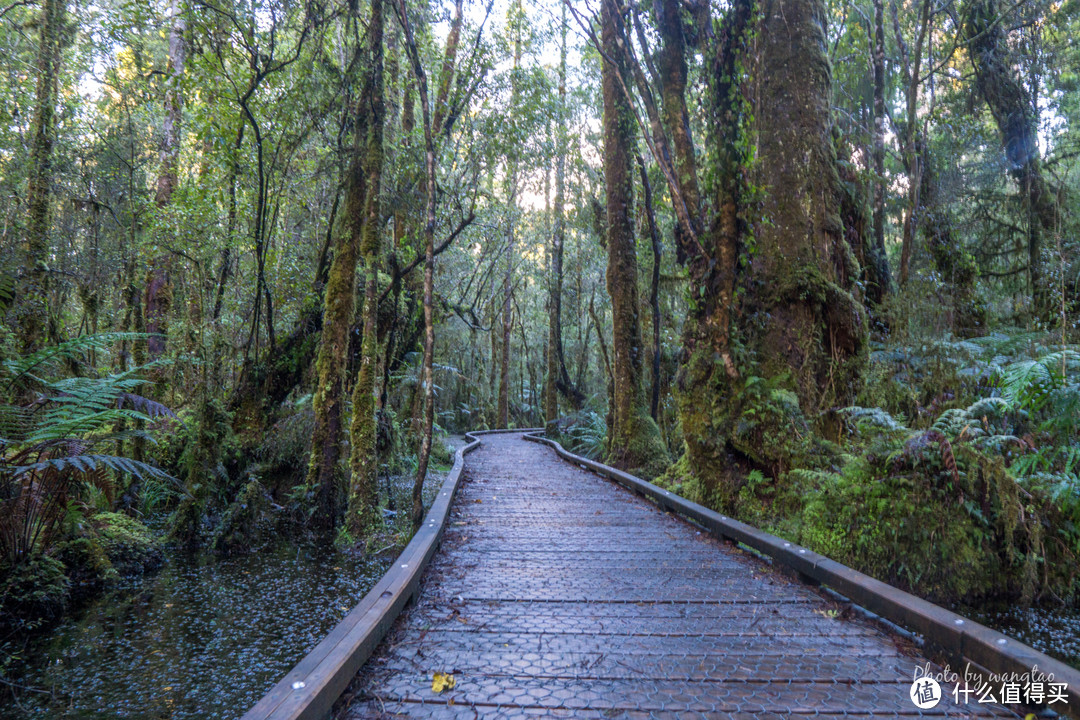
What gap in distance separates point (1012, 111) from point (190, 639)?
17452 mm

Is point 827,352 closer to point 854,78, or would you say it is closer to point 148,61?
point 854,78

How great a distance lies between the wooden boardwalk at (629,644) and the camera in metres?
2.86

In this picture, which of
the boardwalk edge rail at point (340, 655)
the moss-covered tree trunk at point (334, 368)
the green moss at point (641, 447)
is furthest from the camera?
the green moss at point (641, 447)

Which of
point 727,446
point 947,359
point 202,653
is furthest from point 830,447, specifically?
point 202,653

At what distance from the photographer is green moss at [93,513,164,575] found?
6.83m

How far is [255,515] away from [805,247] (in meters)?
7.87

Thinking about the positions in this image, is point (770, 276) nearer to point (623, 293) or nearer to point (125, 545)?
point (623, 293)

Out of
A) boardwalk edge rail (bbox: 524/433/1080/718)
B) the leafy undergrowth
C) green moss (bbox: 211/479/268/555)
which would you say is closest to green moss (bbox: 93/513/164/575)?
Result: green moss (bbox: 211/479/268/555)

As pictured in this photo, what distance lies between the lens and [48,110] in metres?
9.40

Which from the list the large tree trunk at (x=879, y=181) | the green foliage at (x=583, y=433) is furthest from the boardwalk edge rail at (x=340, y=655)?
the green foliage at (x=583, y=433)

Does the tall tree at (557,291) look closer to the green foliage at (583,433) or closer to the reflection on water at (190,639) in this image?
the green foliage at (583,433)

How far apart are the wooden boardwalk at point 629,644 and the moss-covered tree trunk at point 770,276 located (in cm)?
158

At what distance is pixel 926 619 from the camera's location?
335 centimetres

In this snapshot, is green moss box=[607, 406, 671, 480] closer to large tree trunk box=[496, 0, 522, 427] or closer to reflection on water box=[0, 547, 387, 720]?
large tree trunk box=[496, 0, 522, 427]
